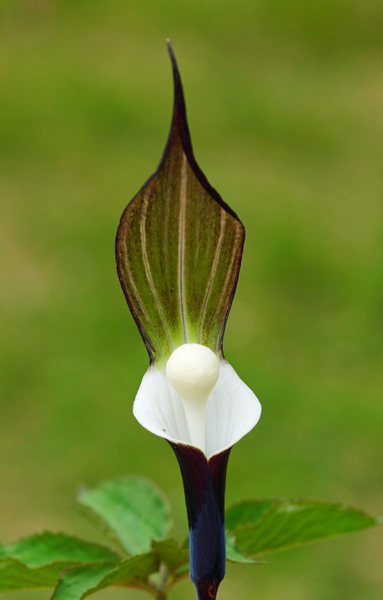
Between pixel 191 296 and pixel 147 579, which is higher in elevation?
pixel 191 296

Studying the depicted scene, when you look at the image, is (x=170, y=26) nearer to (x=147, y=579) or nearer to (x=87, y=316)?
(x=87, y=316)

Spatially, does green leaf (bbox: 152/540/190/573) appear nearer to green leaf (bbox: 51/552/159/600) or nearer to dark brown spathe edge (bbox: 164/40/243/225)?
green leaf (bbox: 51/552/159/600)

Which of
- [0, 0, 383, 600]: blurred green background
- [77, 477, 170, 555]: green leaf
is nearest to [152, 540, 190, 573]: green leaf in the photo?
[77, 477, 170, 555]: green leaf

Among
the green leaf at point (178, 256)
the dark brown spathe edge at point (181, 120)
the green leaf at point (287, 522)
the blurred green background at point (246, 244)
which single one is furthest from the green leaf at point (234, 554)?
the blurred green background at point (246, 244)

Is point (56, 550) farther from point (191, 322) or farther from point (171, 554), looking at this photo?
point (191, 322)

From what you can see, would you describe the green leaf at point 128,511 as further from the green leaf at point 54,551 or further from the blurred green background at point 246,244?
the blurred green background at point 246,244

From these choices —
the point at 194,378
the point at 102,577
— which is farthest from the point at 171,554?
the point at 194,378

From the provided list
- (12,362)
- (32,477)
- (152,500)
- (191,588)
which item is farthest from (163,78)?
(152,500)
